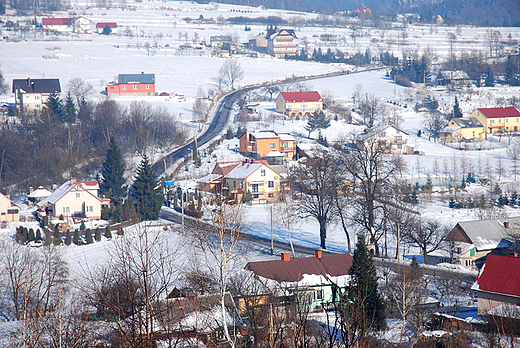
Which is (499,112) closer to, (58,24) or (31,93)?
(31,93)

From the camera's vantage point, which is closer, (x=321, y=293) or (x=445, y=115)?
(x=321, y=293)

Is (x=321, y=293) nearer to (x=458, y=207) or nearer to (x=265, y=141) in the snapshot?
(x=458, y=207)

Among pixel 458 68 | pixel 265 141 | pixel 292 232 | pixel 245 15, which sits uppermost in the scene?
pixel 245 15

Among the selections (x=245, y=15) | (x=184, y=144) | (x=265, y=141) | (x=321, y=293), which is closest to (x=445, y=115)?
(x=265, y=141)

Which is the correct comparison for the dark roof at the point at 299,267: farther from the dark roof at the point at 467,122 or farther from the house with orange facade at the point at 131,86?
the house with orange facade at the point at 131,86

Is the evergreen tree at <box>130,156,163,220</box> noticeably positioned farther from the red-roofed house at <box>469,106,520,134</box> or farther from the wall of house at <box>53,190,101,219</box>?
the red-roofed house at <box>469,106,520,134</box>

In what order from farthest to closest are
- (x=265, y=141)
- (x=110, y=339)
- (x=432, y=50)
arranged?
(x=432, y=50) → (x=265, y=141) → (x=110, y=339)

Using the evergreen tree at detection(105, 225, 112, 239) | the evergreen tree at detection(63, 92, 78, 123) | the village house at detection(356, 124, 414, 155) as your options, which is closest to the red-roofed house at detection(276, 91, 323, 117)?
the village house at detection(356, 124, 414, 155)
